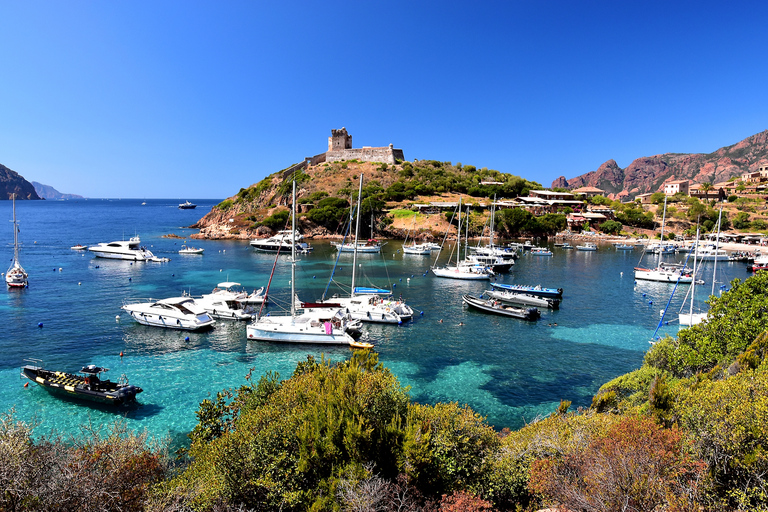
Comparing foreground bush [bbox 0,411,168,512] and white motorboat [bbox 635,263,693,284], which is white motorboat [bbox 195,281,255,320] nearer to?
foreground bush [bbox 0,411,168,512]

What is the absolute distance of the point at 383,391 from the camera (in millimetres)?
14523

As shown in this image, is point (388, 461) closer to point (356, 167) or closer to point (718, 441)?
point (718, 441)

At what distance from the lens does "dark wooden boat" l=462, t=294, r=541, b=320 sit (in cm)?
4216

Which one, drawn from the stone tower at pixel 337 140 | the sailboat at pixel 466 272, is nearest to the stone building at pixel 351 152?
the stone tower at pixel 337 140

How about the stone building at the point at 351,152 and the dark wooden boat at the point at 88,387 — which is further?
the stone building at the point at 351,152

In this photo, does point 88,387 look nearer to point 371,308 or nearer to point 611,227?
point 371,308

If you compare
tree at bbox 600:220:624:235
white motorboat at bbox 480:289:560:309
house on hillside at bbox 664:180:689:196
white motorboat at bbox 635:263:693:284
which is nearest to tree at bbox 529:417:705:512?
white motorboat at bbox 480:289:560:309

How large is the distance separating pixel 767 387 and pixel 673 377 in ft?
36.8

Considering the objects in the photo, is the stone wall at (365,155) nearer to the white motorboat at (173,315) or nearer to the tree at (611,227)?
the tree at (611,227)

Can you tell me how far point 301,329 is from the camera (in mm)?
33562

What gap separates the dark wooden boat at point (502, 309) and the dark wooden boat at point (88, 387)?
32.2 m

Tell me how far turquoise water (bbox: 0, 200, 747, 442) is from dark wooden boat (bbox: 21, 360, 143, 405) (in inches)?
21.2

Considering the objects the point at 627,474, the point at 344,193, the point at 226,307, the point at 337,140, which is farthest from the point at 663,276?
the point at 337,140

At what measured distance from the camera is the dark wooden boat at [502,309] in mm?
42156
